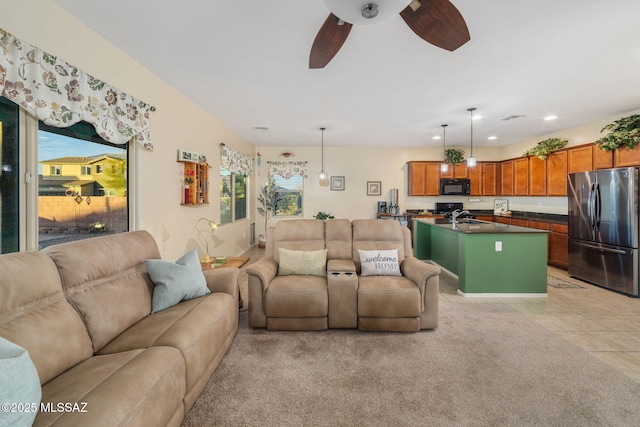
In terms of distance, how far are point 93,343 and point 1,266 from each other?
1.94ft

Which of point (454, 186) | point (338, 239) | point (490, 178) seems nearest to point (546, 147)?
point (490, 178)

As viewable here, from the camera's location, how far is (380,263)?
9.60 feet

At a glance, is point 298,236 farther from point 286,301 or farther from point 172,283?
point 172,283

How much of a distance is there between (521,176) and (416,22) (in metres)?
5.85

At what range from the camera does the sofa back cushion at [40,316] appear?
123 centimetres

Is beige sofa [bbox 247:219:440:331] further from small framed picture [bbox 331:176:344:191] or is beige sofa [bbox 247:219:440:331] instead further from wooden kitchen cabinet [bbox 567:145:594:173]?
small framed picture [bbox 331:176:344:191]

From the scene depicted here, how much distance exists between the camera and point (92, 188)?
7.83 feet

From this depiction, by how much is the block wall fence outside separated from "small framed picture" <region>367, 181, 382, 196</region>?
216 inches

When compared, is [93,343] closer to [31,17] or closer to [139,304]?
[139,304]

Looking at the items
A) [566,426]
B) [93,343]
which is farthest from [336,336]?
[93,343]

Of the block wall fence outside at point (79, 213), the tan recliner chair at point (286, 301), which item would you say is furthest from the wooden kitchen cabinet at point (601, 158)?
the block wall fence outside at point (79, 213)

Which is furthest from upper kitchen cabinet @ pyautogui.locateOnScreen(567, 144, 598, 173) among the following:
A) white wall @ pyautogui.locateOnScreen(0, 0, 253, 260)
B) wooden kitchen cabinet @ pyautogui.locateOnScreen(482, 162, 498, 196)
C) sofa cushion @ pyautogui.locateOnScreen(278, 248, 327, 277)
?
white wall @ pyautogui.locateOnScreen(0, 0, 253, 260)

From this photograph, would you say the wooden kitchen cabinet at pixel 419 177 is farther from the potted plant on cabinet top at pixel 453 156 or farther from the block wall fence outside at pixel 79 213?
the block wall fence outside at pixel 79 213

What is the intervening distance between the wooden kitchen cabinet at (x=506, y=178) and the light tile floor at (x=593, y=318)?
2.81m
